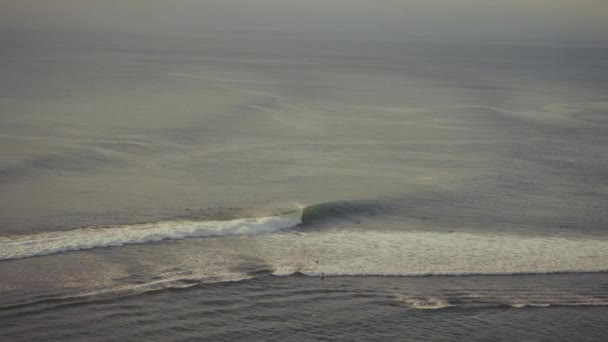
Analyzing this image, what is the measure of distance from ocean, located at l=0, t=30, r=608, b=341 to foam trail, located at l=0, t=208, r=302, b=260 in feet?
0.48

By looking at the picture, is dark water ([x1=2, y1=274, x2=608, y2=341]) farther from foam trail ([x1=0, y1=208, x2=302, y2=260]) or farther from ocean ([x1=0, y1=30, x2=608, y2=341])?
foam trail ([x1=0, y1=208, x2=302, y2=260])

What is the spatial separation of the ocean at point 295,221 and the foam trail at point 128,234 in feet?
0.48

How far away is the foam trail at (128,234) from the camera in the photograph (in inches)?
1297

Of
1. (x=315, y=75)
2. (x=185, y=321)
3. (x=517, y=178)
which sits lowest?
(x=185, y=321)

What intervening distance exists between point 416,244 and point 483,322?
9100 mm

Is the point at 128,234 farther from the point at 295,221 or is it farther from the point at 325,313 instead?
the point at 325,313

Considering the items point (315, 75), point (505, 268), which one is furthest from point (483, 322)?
point (315, 75)

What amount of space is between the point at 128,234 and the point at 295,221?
8371 millimetres

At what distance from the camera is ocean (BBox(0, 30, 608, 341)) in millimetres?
26953

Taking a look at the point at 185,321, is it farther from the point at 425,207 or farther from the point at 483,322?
the point at 425,207

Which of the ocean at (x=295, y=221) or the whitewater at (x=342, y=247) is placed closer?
the ocean at (x=295, y=221)

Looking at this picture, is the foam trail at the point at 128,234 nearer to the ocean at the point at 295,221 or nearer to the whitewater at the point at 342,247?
the whitewater at the point at 342,247

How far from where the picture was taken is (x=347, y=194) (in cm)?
4509

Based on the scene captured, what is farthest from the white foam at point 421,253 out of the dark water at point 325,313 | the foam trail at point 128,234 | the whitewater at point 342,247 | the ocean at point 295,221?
the foam trail at point 128,234
